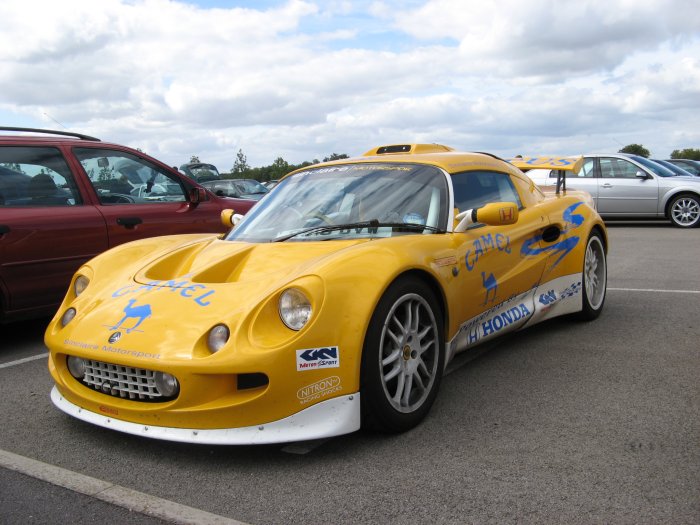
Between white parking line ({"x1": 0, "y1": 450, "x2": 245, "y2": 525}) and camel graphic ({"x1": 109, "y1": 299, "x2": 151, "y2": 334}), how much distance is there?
2.02 ft

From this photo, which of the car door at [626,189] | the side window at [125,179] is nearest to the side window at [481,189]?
the side window at [125,179]

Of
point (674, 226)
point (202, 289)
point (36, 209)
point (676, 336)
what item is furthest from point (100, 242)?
point (674, 226)

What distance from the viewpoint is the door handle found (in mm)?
5582

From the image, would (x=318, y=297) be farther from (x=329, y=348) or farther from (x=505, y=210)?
(x=505, y=210)

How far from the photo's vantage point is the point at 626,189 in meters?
14.0

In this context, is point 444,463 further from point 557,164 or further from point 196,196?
point 196,196

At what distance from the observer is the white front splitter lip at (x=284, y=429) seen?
2887 mm

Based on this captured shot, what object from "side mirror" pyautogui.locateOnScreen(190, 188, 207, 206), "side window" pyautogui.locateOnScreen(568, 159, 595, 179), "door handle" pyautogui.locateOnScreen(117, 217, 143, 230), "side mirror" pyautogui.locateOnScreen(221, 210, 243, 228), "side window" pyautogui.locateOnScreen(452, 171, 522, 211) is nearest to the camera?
"side window" pyautogui.locateOnScreen(452, 171, 522, 211)

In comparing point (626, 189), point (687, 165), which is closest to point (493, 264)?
point (626, 189)

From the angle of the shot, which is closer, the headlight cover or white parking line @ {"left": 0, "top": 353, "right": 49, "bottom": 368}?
the headlight cover

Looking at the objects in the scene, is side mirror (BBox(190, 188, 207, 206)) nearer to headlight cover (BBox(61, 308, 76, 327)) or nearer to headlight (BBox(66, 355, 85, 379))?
headlight cover (BBox(61, 308, 76, 327))

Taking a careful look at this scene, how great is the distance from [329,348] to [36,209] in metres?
3.10

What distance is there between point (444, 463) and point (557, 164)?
3.52m

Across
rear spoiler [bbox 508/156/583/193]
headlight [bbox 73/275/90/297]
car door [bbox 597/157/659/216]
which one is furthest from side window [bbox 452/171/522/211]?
car door [bbox 597/157/659/216]
